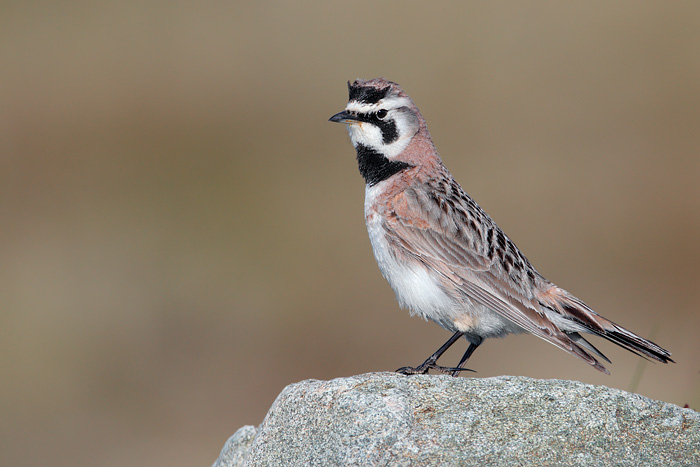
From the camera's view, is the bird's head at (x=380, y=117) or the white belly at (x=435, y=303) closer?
the white belly at (x=435, y=303)

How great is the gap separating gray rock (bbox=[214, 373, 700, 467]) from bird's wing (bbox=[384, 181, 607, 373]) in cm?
146

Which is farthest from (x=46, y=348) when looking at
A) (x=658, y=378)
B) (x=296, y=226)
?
(x=658, y=378)

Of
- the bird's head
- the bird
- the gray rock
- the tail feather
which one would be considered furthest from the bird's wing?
the gray rock

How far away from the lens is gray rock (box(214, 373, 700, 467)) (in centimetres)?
484

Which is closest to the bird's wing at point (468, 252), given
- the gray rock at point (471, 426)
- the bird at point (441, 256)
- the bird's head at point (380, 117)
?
the bird at point (441, 256)

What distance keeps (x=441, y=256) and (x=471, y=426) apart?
2.51 meters

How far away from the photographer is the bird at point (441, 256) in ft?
23.0

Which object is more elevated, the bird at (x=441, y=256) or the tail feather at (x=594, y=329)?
the bird at (x=441, y=256)

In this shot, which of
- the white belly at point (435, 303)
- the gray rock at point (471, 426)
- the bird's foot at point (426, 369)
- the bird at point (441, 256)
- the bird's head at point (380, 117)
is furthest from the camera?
the bird's head at point (380, 117)

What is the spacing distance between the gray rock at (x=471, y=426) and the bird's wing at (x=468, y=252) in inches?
57.4

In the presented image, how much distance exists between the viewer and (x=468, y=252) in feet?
24.4

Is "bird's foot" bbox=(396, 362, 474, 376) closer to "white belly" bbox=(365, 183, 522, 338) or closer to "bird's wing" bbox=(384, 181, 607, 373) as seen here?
"white belly" bbox=(365, 183, 522, 338)

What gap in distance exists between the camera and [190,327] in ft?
58.0

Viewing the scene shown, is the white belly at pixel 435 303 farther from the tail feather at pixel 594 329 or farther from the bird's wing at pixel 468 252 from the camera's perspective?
the tail feather at pixel 594 329
